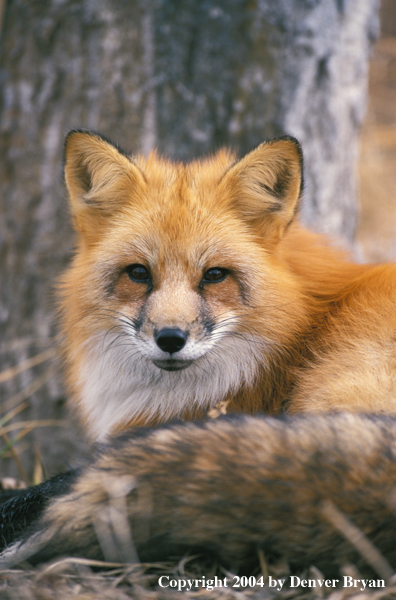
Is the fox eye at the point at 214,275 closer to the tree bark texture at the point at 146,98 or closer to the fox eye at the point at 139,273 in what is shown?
the fox eye at the point at 139,273

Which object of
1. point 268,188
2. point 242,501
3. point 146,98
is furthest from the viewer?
point 146,98

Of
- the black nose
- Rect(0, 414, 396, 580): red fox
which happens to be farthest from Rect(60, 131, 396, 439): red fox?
Rect(0, 414, 396, 580): red fox

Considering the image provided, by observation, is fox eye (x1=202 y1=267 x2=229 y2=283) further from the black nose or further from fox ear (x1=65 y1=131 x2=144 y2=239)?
fox ear (x1=65 y1=131 x2=144 y2=239)

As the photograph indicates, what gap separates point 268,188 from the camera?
3.19 metres

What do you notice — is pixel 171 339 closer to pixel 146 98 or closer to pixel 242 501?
pixel 242 501

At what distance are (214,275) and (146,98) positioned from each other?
2187mm

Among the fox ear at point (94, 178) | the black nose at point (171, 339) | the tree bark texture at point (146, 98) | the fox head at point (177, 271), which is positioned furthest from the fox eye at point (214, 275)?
the tree bark texture at point (146, 98)

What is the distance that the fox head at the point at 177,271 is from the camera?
9.69ft

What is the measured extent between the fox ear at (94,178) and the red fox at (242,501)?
1.72 m

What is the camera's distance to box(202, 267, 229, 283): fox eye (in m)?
3.01

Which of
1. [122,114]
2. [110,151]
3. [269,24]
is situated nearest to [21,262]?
[122,114]

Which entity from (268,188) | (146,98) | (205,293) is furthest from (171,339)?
(146,98)

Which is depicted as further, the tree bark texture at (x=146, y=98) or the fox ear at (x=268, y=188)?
the tree bark texture at (x=146, y=98)

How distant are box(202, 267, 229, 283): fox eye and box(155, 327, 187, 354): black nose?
0.47m
